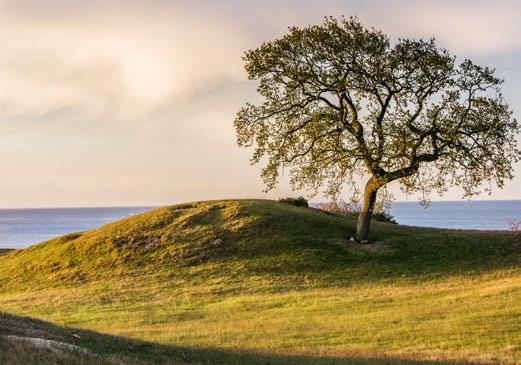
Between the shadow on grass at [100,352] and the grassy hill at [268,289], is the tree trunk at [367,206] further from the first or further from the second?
the shadow on grass at [100,352]

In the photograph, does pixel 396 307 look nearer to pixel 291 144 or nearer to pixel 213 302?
pixel 213 302

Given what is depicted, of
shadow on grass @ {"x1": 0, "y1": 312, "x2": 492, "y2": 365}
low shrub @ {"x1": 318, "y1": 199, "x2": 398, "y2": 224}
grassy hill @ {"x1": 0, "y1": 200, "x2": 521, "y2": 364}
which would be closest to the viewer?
shadow on grass @ {"x1": 0, "y1": 312, "x2": 492, "y2": 365}

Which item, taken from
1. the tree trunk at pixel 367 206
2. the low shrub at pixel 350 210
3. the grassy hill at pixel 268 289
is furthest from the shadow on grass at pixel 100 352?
the low shrub at pixel 350 210

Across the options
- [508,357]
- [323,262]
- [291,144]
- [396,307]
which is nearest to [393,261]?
[323,262]

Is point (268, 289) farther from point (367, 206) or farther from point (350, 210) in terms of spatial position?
point (350, 210)

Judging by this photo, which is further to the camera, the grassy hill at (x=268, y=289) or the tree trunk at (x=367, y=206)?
the tree trunk at (x=367, y=206)

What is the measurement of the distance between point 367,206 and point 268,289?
12515 mm

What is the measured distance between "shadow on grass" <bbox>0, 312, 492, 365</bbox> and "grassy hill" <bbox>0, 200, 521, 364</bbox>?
0.34ft

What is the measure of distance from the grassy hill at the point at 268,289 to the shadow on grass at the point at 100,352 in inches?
4.0

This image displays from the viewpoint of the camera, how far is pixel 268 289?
36.0m

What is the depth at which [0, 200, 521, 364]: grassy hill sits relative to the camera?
21203 mm

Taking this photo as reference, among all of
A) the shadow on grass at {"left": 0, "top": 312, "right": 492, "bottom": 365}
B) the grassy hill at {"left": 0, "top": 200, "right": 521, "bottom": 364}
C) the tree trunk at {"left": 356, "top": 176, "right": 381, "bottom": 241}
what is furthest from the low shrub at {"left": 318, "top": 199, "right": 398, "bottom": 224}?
the shadow on grass at {"left": 0, "top": 312, "right": 492, "bottom": 365}

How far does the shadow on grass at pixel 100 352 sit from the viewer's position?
14320mm

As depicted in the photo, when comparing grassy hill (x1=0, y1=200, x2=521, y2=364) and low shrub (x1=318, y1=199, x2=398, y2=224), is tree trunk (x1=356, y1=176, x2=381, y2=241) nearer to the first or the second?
grassy hill (x1=0, y1=200, x2=521, y2=364)
